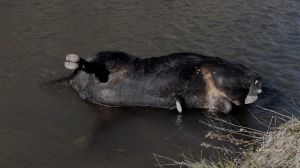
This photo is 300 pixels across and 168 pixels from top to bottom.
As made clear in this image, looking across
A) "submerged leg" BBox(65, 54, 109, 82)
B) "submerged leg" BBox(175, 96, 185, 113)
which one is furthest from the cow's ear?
"submerged leg" BBox(175, 96, 185, 113)

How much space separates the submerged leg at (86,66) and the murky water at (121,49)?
51 centimetres

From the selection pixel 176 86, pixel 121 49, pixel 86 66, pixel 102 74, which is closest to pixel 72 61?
pixel 86 66

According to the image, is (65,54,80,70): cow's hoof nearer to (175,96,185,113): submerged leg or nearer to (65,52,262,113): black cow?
(65,52,262,113): black cow

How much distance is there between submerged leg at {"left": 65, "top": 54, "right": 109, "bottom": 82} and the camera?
7.79 m

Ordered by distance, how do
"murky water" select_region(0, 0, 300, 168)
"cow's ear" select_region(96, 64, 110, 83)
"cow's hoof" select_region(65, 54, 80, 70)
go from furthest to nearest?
1. "cow's ear" select_region(96, 64, 110, 83)
2. "cow's hoof" select_region(65, 54, 80, 70)
3. "murky water" select_region(0, 0, 300, 168)

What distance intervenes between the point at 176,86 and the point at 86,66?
143 centimetres

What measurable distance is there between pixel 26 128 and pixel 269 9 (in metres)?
7.45

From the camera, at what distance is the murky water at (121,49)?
6941mm

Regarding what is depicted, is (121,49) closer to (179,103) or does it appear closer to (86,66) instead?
(86,66)

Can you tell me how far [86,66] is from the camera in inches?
315

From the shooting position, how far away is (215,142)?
23.6ft

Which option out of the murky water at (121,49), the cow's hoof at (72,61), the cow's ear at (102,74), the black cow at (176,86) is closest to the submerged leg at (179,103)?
the black cow at (176,86)

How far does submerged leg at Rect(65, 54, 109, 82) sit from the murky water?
0.51 metres

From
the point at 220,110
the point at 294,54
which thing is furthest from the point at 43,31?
the point at 294,54
